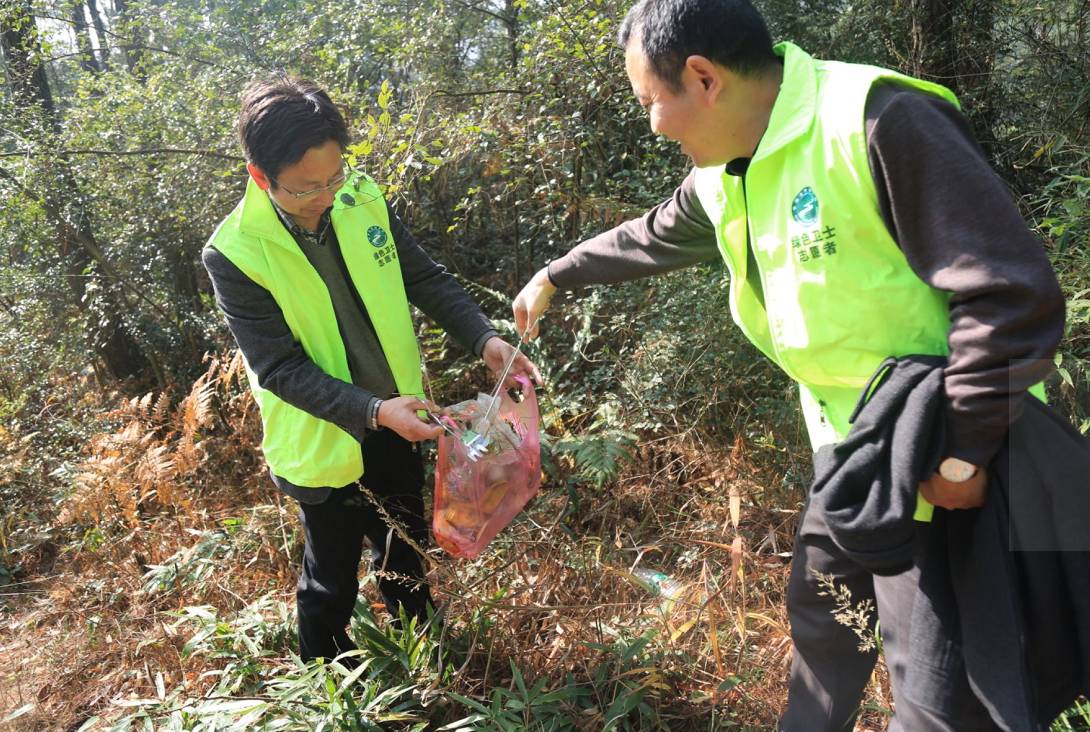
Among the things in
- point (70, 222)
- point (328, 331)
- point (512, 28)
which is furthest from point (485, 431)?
point (70, 222)

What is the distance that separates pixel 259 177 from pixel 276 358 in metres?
0.55

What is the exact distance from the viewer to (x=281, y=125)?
2.27m

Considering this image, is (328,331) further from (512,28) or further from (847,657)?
(512,28)

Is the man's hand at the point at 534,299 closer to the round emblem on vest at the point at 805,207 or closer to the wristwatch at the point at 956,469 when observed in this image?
the round emblem on vest at the point at 805,207

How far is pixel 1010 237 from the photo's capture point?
1.32 meters

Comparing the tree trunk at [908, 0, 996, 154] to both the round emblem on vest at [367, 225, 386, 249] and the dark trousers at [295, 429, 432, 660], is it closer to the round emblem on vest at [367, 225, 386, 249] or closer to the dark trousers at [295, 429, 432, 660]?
the round emblem on vest at [367, 225, 386, 249]

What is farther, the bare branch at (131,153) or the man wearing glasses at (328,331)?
the bare branch at (131,153)

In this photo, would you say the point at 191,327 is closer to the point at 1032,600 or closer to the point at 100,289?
the point at 100,289

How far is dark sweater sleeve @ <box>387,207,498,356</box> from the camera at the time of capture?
2822 mm

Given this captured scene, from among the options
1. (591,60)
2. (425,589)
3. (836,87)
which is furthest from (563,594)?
(591,60)

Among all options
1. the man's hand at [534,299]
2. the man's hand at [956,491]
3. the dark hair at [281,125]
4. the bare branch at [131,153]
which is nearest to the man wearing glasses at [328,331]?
the dark hair at [281,125]

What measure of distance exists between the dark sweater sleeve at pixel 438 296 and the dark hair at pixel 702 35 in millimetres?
1334

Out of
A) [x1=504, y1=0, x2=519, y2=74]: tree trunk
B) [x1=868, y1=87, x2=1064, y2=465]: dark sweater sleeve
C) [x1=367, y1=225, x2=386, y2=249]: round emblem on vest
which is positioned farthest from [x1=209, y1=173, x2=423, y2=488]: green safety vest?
[x1=504, y1=0, x2=519, y2=74]: tree trunk

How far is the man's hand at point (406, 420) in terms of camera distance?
2.31 metres
